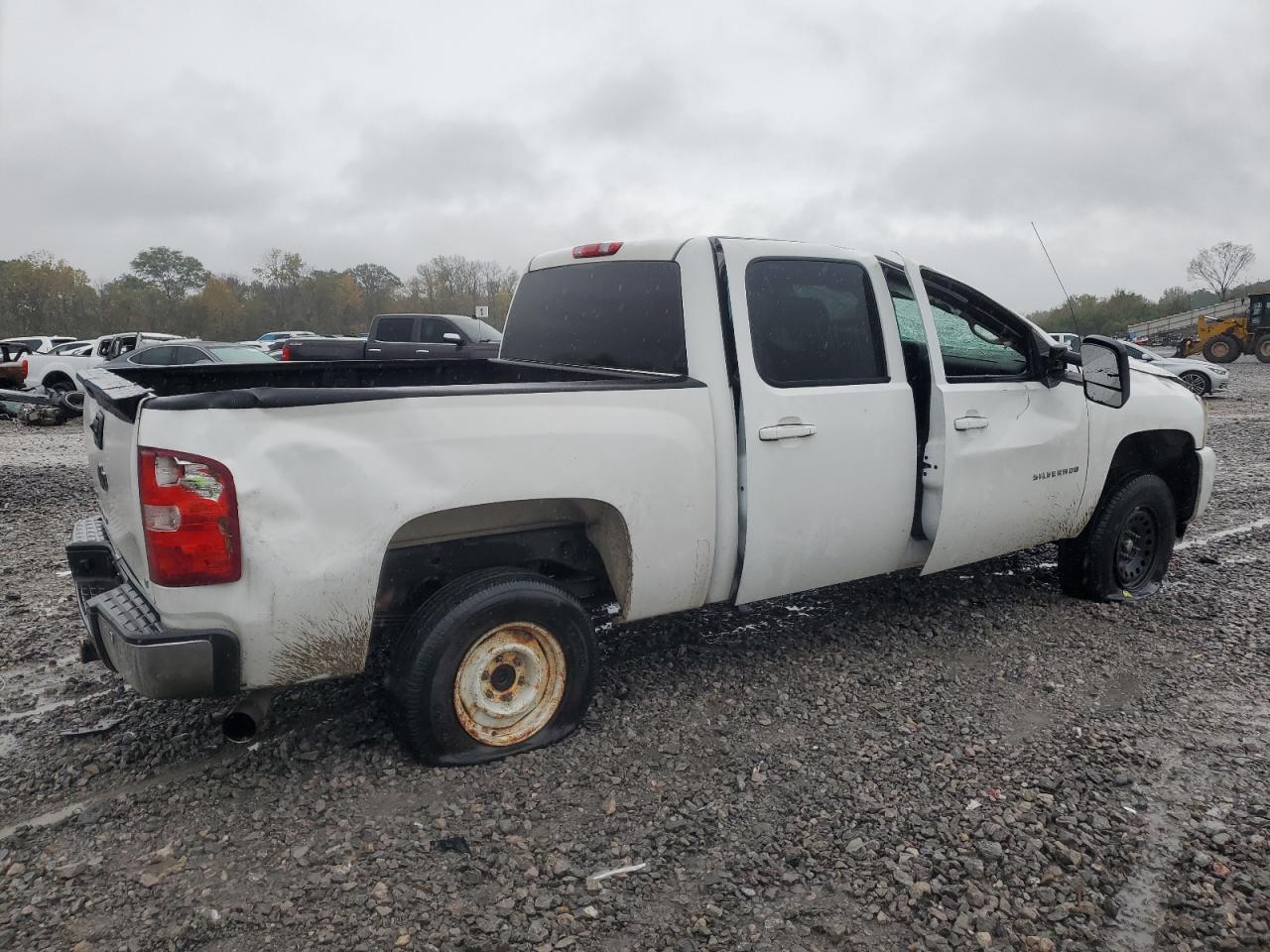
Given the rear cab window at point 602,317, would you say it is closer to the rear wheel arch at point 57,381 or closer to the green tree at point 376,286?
the rear wheel arch at point 57,381

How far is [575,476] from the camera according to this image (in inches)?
125

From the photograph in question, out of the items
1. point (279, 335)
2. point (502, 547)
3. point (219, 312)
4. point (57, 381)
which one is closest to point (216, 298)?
A: point (219, 312)

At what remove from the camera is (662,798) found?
308cm

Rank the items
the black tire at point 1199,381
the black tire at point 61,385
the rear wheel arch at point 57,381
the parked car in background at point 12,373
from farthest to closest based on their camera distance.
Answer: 1. the black tire at point 1199,381
2. the rear wheel arch at point 57,381
3. the black tire at point 61,385
4. the parked car in background at point 12,373

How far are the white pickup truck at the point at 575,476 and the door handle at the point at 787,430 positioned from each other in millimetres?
13

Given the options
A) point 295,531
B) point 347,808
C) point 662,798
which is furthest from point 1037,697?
point 295,531

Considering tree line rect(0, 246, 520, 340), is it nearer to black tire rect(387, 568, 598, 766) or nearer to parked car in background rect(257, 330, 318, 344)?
parked car in background rect(257, 330, 318, 344)

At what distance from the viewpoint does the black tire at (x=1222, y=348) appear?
33484 mm

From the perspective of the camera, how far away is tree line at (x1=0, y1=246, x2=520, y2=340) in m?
51.2

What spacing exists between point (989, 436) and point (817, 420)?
1076mm

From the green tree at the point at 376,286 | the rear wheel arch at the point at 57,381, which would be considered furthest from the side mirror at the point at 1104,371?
the green tree at the point at 376,286

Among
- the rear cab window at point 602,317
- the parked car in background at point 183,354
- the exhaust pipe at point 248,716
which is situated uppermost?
the rear cab window at point 602,317

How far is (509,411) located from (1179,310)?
6247 centimetres

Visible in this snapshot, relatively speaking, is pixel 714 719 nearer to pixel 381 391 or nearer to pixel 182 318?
pixel 381 391
